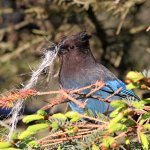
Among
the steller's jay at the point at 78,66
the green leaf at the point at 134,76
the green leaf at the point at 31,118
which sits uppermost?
the steller's jay at the point at 78,66

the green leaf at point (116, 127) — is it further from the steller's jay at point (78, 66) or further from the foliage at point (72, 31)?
the foliage at point (72, 31)

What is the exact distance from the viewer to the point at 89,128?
3.87ft

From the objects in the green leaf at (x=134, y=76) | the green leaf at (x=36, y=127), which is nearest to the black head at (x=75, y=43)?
the green leaf at (x=36, y=127)

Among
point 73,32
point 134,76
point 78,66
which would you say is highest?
point 73,32

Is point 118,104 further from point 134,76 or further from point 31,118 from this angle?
point 31,118

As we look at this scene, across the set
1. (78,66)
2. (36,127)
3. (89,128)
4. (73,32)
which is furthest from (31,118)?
(73,32)

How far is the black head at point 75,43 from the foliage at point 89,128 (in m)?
1.26

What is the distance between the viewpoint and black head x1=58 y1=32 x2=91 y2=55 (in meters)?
2.47

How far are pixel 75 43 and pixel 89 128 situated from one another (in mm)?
1375

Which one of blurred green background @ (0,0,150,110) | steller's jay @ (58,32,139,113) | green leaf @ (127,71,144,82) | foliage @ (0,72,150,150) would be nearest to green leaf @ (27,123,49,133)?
foliage @ (0,72,150,150)

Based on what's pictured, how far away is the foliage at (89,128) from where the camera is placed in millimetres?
1016

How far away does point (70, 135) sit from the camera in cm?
114

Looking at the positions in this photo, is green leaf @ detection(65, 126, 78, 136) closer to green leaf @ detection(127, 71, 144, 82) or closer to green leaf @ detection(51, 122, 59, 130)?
green leaf @ detection(51, 122, 59, 130)

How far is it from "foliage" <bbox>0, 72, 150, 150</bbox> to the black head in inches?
49.7
